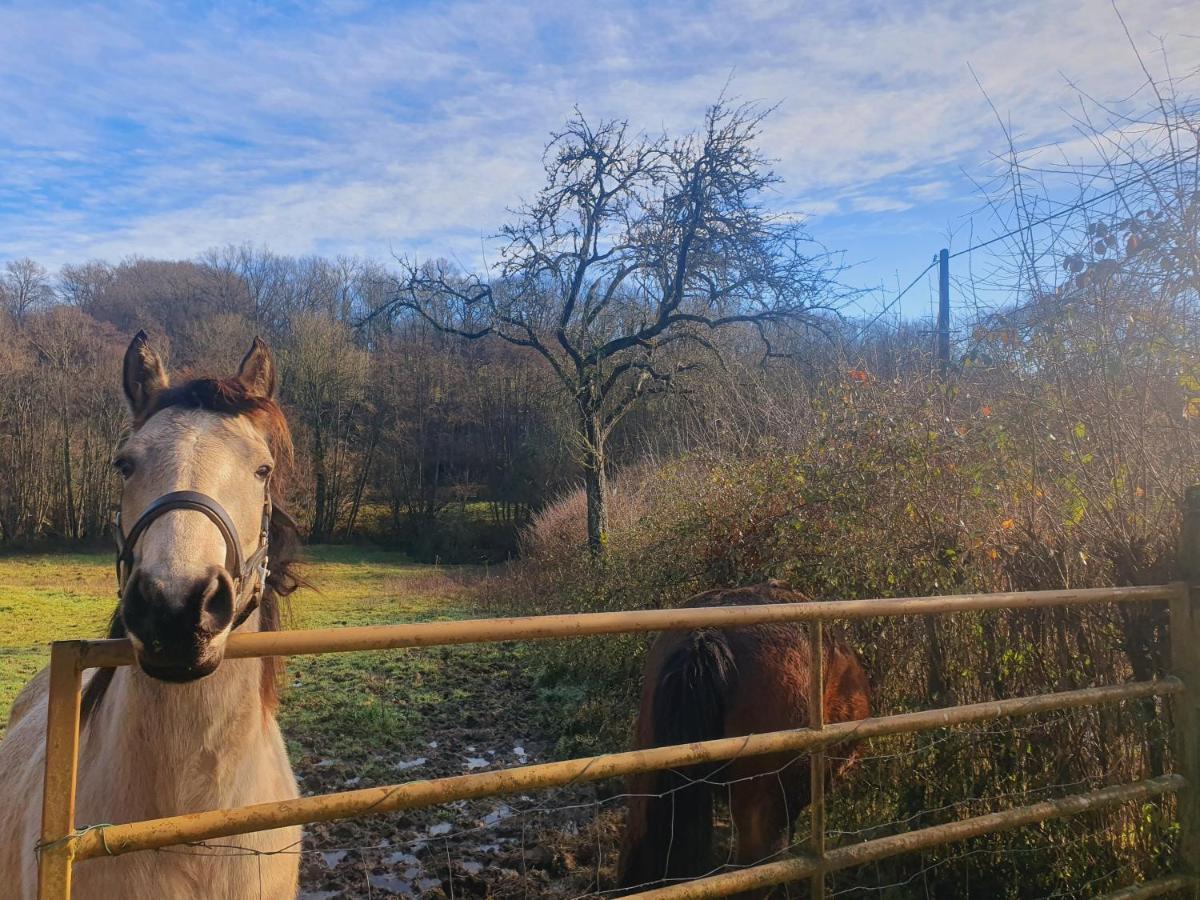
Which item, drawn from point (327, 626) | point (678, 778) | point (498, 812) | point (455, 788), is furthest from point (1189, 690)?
point (327, 626)

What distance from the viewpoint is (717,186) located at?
14000mm

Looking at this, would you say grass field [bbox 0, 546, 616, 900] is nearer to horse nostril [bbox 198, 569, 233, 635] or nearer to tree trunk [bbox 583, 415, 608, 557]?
horse nostril [bbox 198, 569, 233, 635]

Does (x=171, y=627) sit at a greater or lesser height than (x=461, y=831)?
greater

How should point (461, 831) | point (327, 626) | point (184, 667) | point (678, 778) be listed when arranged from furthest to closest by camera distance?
point (327, 626) < point (461, 831) < point (678, 778) < point (184, 667)

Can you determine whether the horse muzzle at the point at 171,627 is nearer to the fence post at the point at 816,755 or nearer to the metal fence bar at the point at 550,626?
the metal fence bar at the point at 550,626

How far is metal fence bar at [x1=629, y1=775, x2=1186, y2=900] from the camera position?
1.88 meters

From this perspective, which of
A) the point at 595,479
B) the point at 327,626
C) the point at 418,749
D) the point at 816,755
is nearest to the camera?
the point at 816,755

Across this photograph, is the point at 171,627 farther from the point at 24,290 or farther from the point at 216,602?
the point at 24,290

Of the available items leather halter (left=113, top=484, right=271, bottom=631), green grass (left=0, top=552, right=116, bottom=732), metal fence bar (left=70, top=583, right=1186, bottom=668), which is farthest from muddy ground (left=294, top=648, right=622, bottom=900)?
green grass (left=0, top=552, right=116, bottom=732)

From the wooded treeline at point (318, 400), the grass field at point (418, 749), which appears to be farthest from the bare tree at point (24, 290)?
the grass field at point (418, 749)

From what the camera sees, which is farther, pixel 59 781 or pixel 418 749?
pixel 418 749

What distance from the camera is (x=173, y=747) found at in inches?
68.0

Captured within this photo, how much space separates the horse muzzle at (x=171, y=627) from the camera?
4.55 ft

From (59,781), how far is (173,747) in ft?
1.45
